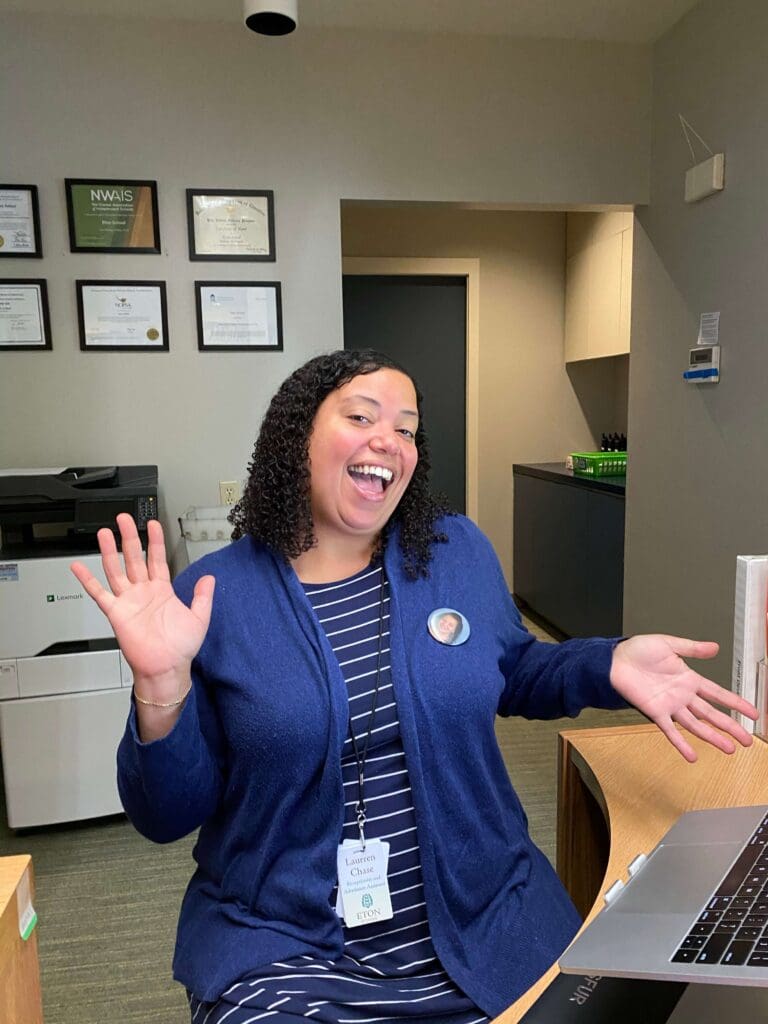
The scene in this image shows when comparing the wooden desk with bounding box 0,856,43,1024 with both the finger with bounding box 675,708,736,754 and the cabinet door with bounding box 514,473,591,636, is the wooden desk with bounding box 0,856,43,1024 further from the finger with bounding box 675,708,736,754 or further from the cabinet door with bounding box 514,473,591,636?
the cabinet door with bounding box 514,473,591,636

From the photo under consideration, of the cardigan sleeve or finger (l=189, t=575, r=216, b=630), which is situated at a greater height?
finger (l=189, t=575, r=216, b=630)

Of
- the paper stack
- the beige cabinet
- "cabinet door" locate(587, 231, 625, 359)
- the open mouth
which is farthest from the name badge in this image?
"cabinet door" locate(587, 231, 625, 359)

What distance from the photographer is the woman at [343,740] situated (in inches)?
37.3

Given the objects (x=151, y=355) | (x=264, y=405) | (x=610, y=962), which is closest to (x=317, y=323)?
(x=264, y=405)

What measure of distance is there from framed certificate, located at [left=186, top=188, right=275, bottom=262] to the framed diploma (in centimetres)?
14

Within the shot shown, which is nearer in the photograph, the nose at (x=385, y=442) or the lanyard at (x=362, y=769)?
the lanyard at (x=362, y=769)

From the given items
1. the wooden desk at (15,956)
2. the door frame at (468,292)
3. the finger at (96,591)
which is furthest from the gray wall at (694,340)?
the wooden desk at (15,956)

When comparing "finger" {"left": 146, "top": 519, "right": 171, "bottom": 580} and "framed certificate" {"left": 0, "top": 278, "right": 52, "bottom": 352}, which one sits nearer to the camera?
"finger" {"left": 146, "top": 519, "right": 171, "bottom": 580}

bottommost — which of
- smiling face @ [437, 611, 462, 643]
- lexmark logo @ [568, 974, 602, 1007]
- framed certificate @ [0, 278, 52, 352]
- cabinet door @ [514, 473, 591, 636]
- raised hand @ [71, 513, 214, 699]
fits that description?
cabinet door @ [514, 473, 591, 636]

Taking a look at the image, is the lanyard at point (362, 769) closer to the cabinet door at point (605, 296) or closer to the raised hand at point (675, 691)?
the raised hand at point (675, 691)

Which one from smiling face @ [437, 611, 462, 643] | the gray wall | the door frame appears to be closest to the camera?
smiling face @ [437, 611, 462, 643]

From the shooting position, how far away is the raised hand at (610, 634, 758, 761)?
3.38 feet

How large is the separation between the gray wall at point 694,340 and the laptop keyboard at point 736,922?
197 centimetres

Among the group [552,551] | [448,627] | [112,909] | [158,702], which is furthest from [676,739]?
[552,551]
